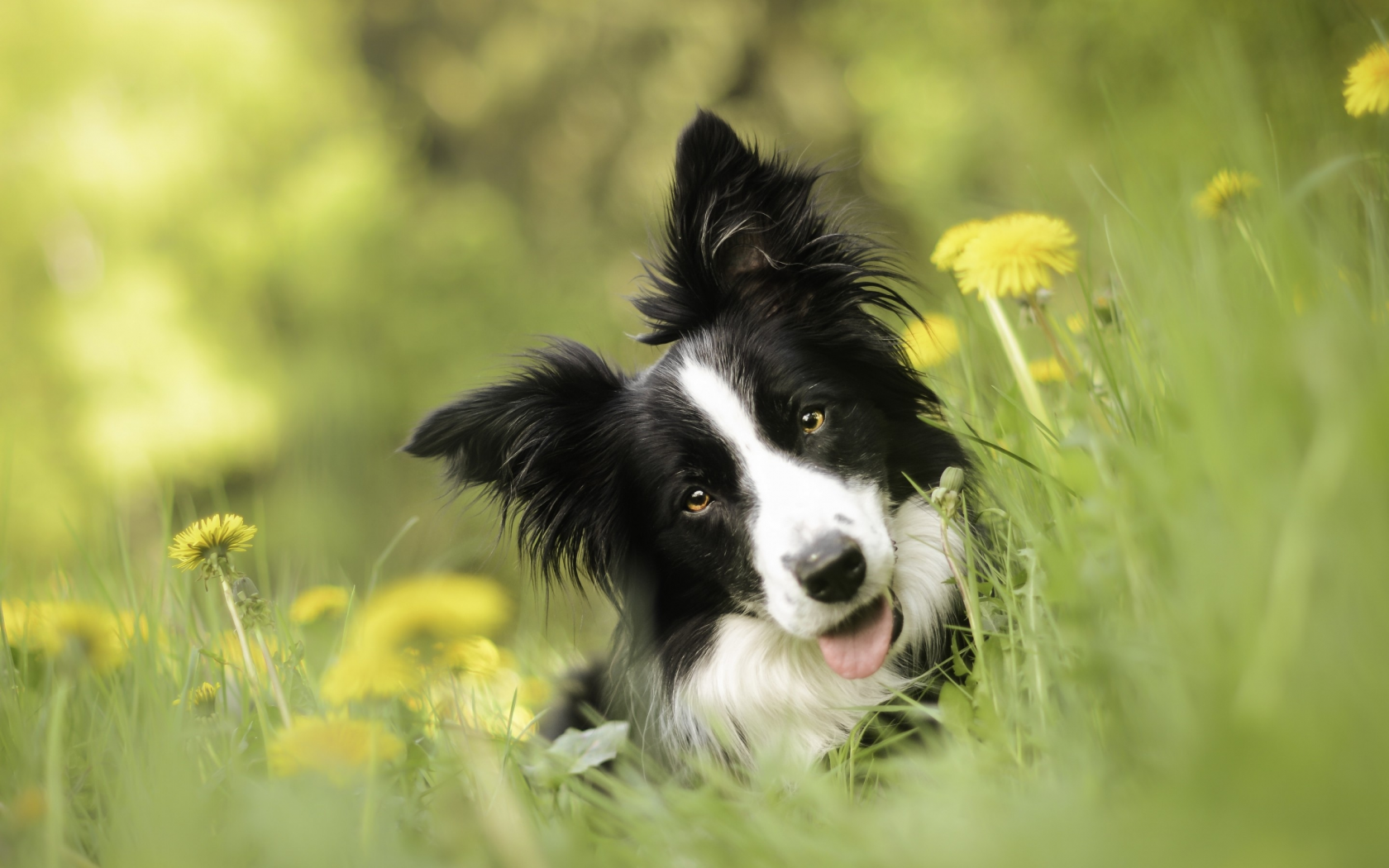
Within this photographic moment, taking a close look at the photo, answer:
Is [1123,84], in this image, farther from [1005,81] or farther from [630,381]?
[630,381]

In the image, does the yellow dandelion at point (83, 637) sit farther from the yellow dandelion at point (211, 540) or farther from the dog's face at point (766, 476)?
the dog's face at point (766, 476)

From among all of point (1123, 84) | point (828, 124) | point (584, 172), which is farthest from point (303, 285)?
point (1123, 84)

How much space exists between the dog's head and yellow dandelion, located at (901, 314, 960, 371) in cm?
11

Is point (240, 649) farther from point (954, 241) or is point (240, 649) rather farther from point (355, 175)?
point (355, 175)

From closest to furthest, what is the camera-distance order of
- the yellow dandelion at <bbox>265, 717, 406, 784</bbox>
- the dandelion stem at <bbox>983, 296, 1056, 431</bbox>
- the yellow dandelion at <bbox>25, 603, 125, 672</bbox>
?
the yellow dandelion at <bbox>265, 717, 406, 784</bbox>
the yellow dandelion at <bbox>25, 603, 125, 672</bbox>
the dandelion stem at <bbox>983, 296, 1056, 431</bbox>

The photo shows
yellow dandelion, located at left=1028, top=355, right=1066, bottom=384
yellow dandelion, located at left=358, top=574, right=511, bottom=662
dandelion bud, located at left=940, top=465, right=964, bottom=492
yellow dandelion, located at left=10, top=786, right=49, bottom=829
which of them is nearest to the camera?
yellow dandelion, located at left=358, top=574, right=511, bottom=662

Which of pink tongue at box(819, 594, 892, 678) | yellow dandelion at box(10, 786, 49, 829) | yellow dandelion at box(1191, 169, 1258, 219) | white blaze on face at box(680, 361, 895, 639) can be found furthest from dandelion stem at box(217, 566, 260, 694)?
yellow dandelion at box(1191, 169, 1258, 219)

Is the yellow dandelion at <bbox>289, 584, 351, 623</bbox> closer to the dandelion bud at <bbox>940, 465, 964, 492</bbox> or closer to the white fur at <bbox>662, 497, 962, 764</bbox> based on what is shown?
the white fur at <bbox>662, 497, 962, 764</bbox>

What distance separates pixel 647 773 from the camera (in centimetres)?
240

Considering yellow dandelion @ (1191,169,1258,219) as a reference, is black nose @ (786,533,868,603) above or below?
below

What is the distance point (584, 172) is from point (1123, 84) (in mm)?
9195

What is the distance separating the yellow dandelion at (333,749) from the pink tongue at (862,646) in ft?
4.56

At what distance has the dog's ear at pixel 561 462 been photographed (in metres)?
2.96

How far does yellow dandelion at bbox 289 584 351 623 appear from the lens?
2516mm
